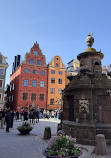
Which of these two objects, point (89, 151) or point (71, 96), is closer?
point (89, 151)

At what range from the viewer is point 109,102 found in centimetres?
777

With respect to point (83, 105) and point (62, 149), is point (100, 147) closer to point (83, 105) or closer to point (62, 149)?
point (83, 105)

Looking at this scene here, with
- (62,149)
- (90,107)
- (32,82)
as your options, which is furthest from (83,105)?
(32,82)

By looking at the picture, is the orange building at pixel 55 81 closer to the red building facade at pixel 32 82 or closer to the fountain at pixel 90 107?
the red building facade at pixel 32 82

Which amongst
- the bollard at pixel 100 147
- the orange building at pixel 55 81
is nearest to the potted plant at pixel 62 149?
the bollard at pixel 100 147

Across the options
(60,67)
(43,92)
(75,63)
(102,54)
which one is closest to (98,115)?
(102,54)

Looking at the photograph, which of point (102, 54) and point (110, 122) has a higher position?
point (102, 54)

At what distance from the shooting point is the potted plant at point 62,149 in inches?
148

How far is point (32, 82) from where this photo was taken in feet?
111

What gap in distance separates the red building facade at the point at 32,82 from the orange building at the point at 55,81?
53.1 inches

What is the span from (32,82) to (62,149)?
3045 cm

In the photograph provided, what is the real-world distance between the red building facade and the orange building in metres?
1.35

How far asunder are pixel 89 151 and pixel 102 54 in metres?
6.34

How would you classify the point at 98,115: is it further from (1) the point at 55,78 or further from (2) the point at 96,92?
(1) the point at 55,78
